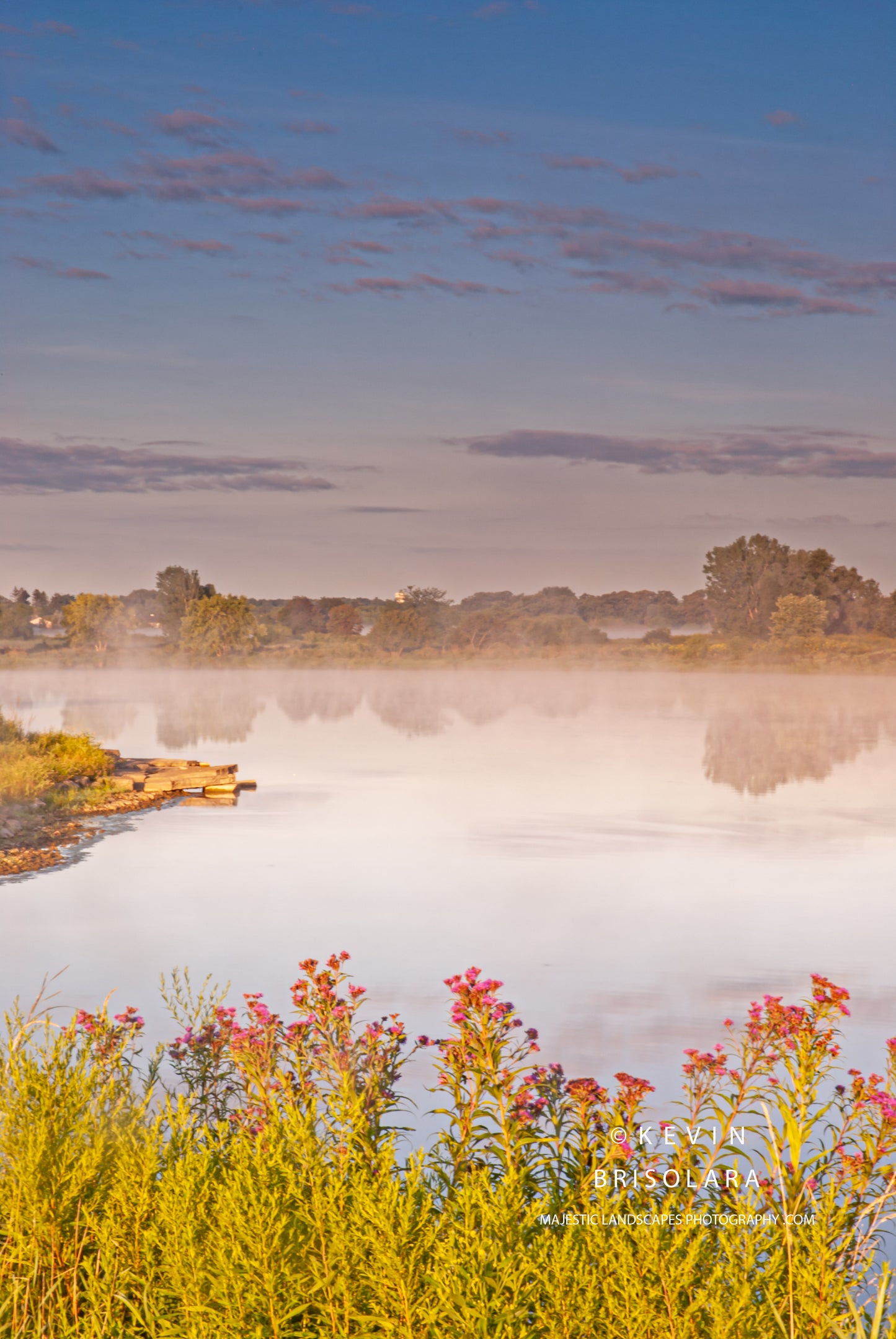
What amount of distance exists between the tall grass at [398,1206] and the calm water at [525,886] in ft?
4.32

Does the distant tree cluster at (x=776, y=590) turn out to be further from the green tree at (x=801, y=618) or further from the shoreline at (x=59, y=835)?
the shoreline at (x=59, y=835)

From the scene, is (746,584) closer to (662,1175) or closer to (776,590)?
(776,590)

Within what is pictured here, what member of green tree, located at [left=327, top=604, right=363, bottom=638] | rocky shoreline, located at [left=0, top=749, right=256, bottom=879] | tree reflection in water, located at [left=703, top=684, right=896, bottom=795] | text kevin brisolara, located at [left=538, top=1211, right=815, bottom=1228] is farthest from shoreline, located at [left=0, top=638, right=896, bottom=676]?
text kevin brisolara, located at [left=538, top=1211, right=815, bottom=1228]

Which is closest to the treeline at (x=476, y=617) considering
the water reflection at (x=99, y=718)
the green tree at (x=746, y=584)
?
the green tree at (x=746, y=584)

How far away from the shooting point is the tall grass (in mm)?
2305

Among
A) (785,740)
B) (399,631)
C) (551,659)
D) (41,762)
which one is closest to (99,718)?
(41,762)

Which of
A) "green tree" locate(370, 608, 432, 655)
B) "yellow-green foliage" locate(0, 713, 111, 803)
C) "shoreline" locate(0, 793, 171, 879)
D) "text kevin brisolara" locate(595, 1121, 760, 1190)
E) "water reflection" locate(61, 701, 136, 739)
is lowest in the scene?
"shoreline" locate(0, 793, 171, 879)

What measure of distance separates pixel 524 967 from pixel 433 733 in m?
14.8

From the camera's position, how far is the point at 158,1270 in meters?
2.54

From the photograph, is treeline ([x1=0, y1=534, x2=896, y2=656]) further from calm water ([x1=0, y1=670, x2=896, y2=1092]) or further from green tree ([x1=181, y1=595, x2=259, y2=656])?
calm water ([x1=0, y1=670, x2=896, y2=1092])

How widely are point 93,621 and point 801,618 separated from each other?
36.0m

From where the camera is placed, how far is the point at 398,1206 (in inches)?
96.1

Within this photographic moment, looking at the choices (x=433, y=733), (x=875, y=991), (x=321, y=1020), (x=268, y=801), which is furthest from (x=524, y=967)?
(x=433, y=733)

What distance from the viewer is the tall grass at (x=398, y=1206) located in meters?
2.30
